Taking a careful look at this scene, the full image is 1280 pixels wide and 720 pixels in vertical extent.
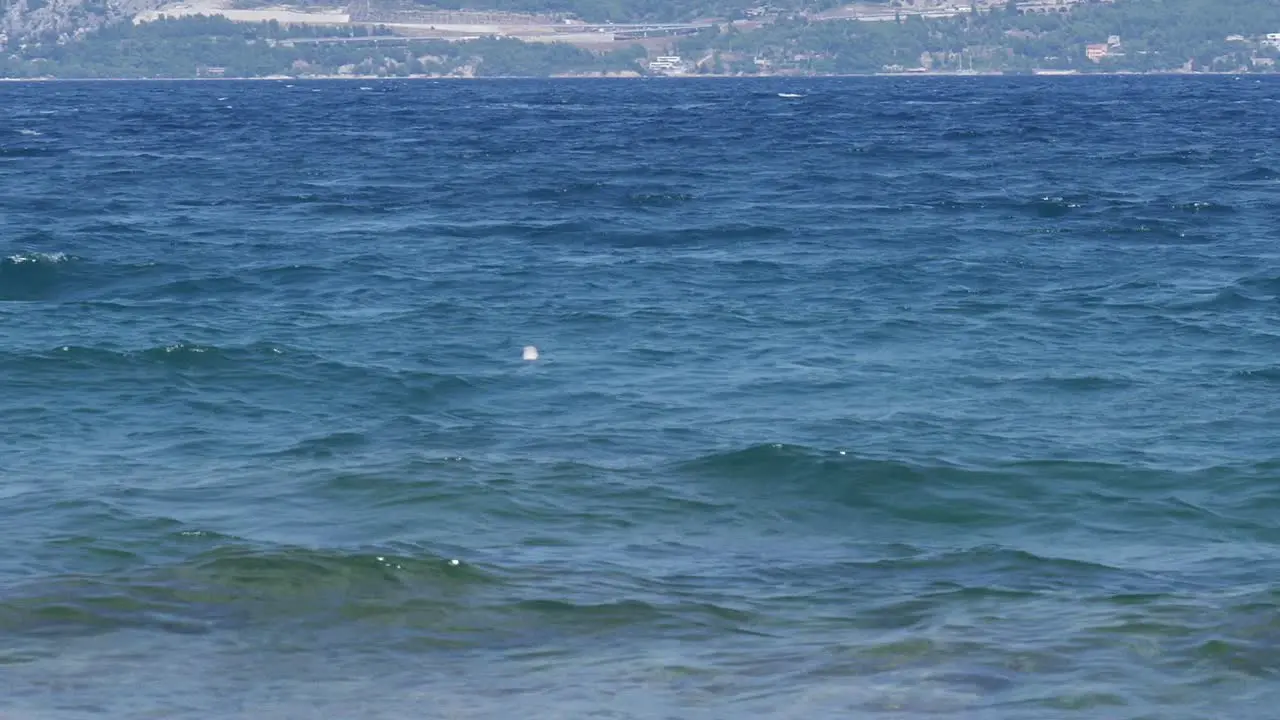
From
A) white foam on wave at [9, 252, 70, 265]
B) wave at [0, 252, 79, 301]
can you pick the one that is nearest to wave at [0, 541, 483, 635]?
wave at [0, 252, 79, 301]

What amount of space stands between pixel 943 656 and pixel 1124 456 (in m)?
6.69

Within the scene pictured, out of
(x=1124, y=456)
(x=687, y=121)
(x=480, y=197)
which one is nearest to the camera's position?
(x=1124, y=456)

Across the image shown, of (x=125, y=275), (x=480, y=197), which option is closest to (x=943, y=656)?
(x=125, y=275)

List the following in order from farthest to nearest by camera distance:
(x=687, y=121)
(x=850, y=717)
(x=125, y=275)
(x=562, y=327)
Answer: (x=687, y=121)
(x=125, y=275)
(x=562, y=327)
(x=850, y=717)

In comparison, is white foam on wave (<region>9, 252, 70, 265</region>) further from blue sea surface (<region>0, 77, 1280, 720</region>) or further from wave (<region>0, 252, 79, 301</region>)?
blue sea surface (<region>0, 77, 1280, 720</region>)

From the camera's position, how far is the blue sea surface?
1151 cm

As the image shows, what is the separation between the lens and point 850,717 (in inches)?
415

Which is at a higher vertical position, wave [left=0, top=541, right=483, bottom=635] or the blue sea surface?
wave [left=0, top=541, right=483, bottom=635]

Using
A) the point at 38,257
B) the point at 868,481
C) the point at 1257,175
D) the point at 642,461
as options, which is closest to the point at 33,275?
the point at 38,257

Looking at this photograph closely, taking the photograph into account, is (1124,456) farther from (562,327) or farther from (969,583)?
(562,327)

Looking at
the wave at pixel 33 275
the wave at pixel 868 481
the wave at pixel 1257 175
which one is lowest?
the wave at pixel 1257 175

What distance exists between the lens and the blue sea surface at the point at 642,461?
37.8ft

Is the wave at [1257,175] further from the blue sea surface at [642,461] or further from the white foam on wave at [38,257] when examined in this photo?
the white foam on wave at [38,257]

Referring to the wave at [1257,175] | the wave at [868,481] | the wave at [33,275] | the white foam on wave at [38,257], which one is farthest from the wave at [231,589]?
the wave at [1257,175]
